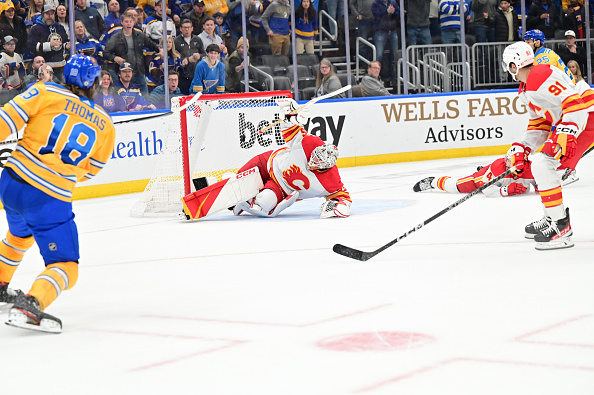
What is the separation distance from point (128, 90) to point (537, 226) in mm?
5490

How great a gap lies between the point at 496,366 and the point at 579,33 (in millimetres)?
12323

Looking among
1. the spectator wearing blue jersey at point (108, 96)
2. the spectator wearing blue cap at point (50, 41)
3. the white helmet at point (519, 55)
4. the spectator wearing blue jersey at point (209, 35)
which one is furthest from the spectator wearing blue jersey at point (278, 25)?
the white helmet at point (519, 55)

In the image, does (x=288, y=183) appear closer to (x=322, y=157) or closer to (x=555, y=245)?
(x=322, y=157)

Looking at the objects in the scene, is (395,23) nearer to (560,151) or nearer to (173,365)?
(560,151)

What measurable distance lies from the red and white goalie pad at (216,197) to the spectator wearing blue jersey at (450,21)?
264 inches

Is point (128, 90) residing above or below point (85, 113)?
below

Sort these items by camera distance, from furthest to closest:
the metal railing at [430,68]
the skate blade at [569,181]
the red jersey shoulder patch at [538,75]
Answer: the metal railing at [430,68] < the skate blade at [569,181] < the red jersey shoulder patch at [538,75]

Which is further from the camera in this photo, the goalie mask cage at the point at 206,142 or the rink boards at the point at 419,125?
the rink boards at the point at 419,125

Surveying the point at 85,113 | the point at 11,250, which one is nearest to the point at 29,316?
the point at 11,250

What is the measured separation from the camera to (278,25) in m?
11.0

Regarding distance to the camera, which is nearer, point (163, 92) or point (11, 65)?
point (11, 65)

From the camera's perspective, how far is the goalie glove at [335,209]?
21.7 feet

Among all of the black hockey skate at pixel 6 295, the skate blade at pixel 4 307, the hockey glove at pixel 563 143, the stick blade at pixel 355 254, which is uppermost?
the hockey glove at pixel 563 143

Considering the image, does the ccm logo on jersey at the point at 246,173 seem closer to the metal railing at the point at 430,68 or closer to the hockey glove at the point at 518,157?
the hockey glove at the point at 518,157
